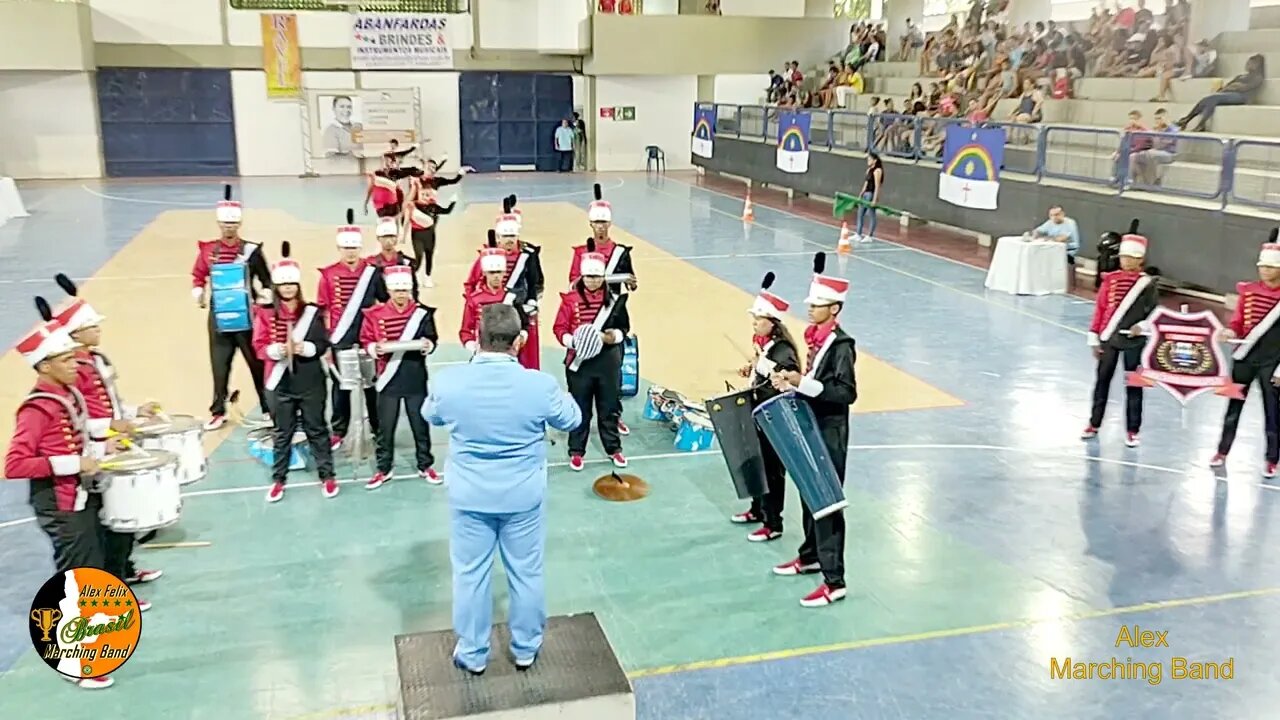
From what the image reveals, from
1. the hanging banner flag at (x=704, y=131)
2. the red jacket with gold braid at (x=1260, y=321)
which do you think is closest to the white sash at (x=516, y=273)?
the red jacket with gold braid at (x=1260, y=321)

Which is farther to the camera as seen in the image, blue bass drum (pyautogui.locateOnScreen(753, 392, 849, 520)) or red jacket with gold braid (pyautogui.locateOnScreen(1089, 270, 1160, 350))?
red jacket with gold braid (pyautogui.locateOnScreen(1089, 270, 1160, 350))

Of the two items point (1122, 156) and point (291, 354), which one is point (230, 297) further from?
point (1122, 156)

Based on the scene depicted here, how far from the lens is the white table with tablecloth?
16812 mm

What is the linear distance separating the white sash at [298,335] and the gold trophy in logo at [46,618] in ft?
8.17

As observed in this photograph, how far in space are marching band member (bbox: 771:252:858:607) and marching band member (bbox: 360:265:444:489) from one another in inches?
123

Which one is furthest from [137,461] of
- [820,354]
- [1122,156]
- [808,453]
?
[1122,156]

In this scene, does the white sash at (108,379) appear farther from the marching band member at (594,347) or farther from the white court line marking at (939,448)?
the marching band member at (594,347)

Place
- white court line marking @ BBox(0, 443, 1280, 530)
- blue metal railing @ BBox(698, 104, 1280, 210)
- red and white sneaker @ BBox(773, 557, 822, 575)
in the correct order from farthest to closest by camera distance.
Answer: blue metal railing @ BBox(698, 104, 1280, 210) < white court line marking @ BBox(0, 443, 1280, 530) < red and white sneaker @ BBox(773, 557, 822, 575)

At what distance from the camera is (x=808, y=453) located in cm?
668

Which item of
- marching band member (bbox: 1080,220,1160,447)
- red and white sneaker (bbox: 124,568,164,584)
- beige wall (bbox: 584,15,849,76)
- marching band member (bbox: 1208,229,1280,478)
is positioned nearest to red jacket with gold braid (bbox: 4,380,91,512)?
red and white sneaker (bbox: 124,568,164,584)

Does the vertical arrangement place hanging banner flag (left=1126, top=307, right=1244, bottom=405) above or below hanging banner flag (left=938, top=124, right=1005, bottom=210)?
below

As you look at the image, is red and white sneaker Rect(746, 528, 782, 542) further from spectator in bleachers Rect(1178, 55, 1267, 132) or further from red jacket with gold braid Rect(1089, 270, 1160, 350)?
spectator in bleachers Rect(1178, 55, 1267, 132)

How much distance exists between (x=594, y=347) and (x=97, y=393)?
3822mm

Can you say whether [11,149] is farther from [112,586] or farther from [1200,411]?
[1200,411]
